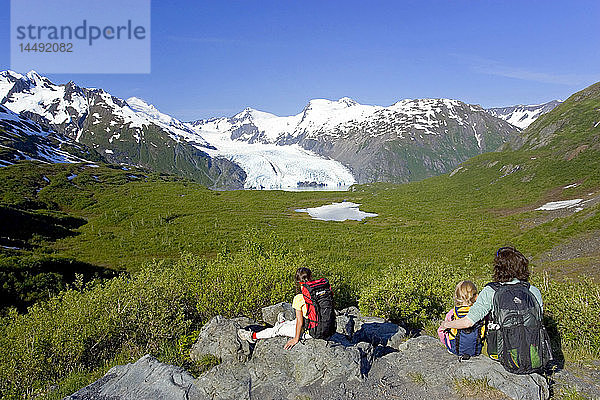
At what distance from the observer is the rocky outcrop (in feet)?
23.8

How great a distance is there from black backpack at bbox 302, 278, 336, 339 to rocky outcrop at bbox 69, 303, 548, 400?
0.27 metres

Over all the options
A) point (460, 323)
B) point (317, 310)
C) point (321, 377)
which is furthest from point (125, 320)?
point (460, 323)

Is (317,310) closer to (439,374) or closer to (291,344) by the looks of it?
(291,344)

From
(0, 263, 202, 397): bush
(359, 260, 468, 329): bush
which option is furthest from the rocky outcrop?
(359, 260, 468, 329): bush

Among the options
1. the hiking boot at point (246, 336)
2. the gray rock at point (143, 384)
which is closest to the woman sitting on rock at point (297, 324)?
the hiking boot at point (246, 336)

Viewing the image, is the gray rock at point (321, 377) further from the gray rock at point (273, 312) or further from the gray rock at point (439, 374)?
the gray rock at point (273, 312)

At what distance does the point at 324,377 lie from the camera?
8070 mm

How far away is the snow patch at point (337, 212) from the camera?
89.3 metres

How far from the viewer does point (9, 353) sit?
32.1 ft

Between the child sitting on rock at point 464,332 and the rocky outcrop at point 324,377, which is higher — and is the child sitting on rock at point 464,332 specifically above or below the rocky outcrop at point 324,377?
above

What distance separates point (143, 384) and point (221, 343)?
209cm

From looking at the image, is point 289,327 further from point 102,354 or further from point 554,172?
point 554,172

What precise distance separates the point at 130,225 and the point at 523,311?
198ft

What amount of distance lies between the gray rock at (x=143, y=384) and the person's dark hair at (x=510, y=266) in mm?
6817
